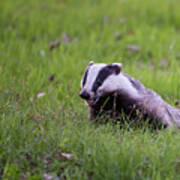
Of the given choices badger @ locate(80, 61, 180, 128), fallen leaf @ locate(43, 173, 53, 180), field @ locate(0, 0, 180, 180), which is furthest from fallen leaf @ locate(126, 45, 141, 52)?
fallen leaf @ locate(43, 173, 53, 180)

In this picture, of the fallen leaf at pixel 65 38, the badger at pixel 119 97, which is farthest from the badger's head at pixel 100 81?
the fallen leaf at pixel 65 38

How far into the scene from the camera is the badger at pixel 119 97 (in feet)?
11.7

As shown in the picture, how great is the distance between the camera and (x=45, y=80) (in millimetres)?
5078

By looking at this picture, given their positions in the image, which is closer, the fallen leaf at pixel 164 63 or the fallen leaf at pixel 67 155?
the fallen leaf at pixel 67 155

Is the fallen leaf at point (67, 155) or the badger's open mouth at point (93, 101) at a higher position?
the badger's open mouth at point (93, 101)

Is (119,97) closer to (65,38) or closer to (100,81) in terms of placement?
(100,81)

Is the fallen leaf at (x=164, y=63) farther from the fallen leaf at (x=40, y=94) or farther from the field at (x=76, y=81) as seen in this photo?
the fallen leaf at (x=40, y=94)

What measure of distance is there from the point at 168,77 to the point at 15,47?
2694mm

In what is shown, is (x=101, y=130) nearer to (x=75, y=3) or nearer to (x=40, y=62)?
A: (x=40, y=62)

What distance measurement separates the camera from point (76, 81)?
5004 mm

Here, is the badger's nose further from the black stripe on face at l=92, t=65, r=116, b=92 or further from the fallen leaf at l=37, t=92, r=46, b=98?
the fallen leaf at l=37, t=92, r=46, b=98

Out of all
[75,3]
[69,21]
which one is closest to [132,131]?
[69,21]

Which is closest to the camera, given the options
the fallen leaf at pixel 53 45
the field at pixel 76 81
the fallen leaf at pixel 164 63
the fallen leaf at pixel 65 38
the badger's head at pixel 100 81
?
the field at pixel 76 81

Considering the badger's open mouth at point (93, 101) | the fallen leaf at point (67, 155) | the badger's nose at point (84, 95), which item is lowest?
the fallen leaf at point (67, 155)
